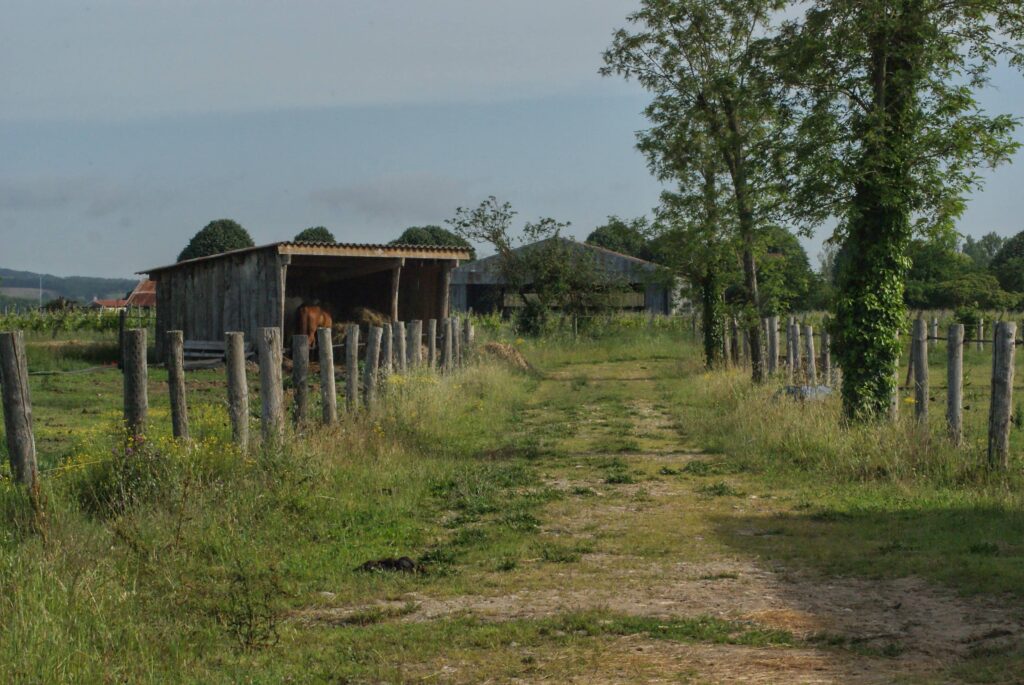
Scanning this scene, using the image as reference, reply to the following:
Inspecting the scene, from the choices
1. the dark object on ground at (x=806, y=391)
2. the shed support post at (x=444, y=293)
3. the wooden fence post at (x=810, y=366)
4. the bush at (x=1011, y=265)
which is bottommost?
the dark object on ground at (x=806, y=391)

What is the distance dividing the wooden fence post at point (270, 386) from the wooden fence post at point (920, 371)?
6983 mm

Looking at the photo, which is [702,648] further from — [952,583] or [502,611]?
[952,583]

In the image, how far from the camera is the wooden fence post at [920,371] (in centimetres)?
1311

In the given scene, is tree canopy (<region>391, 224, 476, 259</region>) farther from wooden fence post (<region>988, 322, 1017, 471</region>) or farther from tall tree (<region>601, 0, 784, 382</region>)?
wooden fence post (<region>988, 322, 1017, 471</region>)

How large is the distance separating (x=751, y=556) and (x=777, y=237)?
1607 centimetres

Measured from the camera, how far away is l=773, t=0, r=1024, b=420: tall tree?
14.3 m

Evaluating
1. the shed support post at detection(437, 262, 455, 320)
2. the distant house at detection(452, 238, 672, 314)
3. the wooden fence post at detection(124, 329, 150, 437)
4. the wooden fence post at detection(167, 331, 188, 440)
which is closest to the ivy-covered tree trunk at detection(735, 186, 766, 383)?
the shed support post at detection(437, 262, 455, 320)

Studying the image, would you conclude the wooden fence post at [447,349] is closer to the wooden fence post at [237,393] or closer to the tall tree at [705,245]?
the tall tree at [705,245]

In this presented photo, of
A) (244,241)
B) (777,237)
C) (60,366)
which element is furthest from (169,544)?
(244,241)

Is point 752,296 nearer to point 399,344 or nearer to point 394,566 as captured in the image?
point 399,344

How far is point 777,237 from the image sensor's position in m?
23.8

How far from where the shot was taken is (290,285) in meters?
31.9

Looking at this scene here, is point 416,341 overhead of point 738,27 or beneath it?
beneath

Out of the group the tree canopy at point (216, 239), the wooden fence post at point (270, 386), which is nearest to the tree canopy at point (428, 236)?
the tree canopy at point (216, 239)
